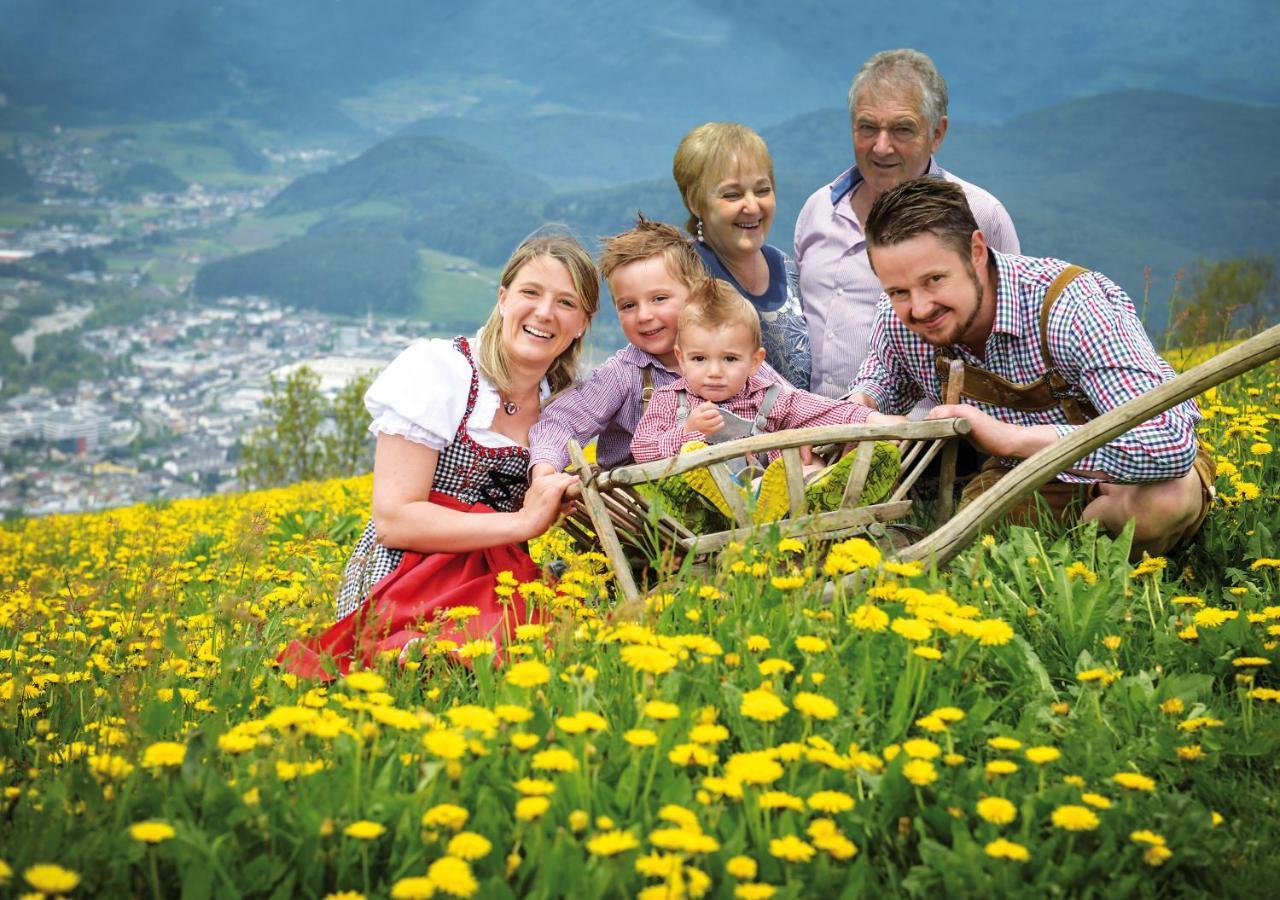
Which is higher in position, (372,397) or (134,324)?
(372,397)

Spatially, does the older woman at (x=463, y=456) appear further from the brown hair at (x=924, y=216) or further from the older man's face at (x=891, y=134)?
the older man's face at (x=891, y=134)

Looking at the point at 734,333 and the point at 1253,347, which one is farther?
the point at 734,333

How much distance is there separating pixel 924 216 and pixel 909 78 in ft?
5.40

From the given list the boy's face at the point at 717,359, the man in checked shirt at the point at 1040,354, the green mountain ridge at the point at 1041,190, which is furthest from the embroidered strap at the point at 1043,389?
the green mountain ridge at the point at 1041,190

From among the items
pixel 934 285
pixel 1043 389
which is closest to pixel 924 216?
pixel 934 285

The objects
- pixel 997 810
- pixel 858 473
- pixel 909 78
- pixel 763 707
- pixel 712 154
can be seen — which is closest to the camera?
pixel 997 810

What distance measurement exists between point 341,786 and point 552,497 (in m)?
1.43

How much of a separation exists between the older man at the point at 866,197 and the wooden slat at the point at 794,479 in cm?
183

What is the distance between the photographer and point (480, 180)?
178 meters

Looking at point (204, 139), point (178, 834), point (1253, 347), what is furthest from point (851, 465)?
point (204, 139)

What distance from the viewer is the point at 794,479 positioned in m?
3.17

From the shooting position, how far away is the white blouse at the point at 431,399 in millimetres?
3855

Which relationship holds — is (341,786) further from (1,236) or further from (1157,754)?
(1,236)

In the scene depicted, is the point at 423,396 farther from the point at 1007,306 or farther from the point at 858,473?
the point at 1007,306
